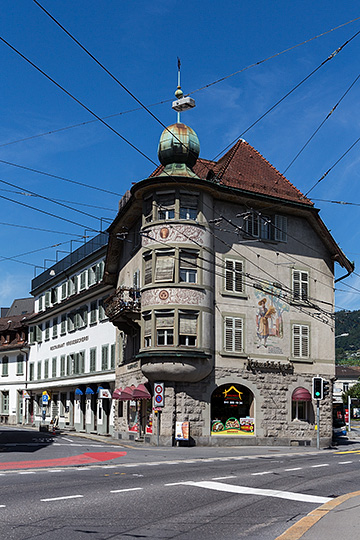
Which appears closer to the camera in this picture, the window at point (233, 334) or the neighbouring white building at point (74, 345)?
the window at point (233, 334)

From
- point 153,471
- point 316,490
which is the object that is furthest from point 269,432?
point 316,490

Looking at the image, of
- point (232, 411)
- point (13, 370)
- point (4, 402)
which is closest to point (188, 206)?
point (232, 411)

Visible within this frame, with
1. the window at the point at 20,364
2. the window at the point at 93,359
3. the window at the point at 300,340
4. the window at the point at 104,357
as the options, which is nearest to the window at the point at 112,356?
the window at the point at 104,357

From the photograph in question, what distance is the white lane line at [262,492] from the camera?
1327cm

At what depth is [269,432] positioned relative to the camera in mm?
35125

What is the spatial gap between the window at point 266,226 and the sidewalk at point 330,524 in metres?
25.2

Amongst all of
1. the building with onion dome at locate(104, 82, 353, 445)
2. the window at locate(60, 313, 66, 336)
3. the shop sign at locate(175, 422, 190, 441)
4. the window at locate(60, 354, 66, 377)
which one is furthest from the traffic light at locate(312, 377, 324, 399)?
the window at locate(60, 313, 66, 336)

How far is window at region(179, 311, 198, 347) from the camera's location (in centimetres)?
3266

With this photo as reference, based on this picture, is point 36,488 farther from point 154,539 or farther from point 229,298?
point 229,298

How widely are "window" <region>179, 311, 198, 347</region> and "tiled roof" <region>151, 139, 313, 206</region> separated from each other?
23.4ft

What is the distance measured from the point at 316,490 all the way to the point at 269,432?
20.8 m

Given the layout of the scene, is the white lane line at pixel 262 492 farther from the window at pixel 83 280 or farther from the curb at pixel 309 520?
the window at pixel 83 280

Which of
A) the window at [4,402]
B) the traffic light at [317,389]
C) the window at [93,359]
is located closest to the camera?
the traffic light at [317,389]

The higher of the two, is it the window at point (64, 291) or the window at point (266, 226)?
the window at point (266, 226)
